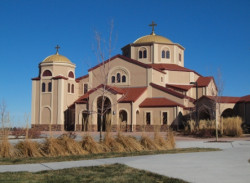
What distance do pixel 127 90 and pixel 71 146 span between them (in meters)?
31.6

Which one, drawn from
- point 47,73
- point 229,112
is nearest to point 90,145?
point 47,73

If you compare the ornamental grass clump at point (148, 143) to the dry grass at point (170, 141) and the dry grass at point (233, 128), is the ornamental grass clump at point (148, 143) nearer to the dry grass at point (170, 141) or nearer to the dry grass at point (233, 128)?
the dry grass at point (170, 141)

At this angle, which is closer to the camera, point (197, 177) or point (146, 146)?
point (197, 177)

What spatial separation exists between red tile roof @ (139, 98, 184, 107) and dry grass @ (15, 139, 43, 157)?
29.4m

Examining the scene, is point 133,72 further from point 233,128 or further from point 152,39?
point 233,128

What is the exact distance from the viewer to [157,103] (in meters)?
42.2

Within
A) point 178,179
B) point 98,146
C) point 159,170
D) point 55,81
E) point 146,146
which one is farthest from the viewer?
point 55,81

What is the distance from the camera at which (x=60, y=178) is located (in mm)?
7926

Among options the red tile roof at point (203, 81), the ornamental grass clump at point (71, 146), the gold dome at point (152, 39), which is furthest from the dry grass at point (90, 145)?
the red tile roof at point (203, 81)

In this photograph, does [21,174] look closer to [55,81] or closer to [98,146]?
[98,146]

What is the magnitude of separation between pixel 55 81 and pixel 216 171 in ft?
128

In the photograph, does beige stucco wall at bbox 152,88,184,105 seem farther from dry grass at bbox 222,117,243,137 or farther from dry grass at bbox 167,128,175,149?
dry grass at bbox 167,128,175,149

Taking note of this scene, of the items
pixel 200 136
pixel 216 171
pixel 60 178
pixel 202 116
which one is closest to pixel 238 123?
pixel 200 136

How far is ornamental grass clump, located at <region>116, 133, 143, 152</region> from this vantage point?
14.9 meters
